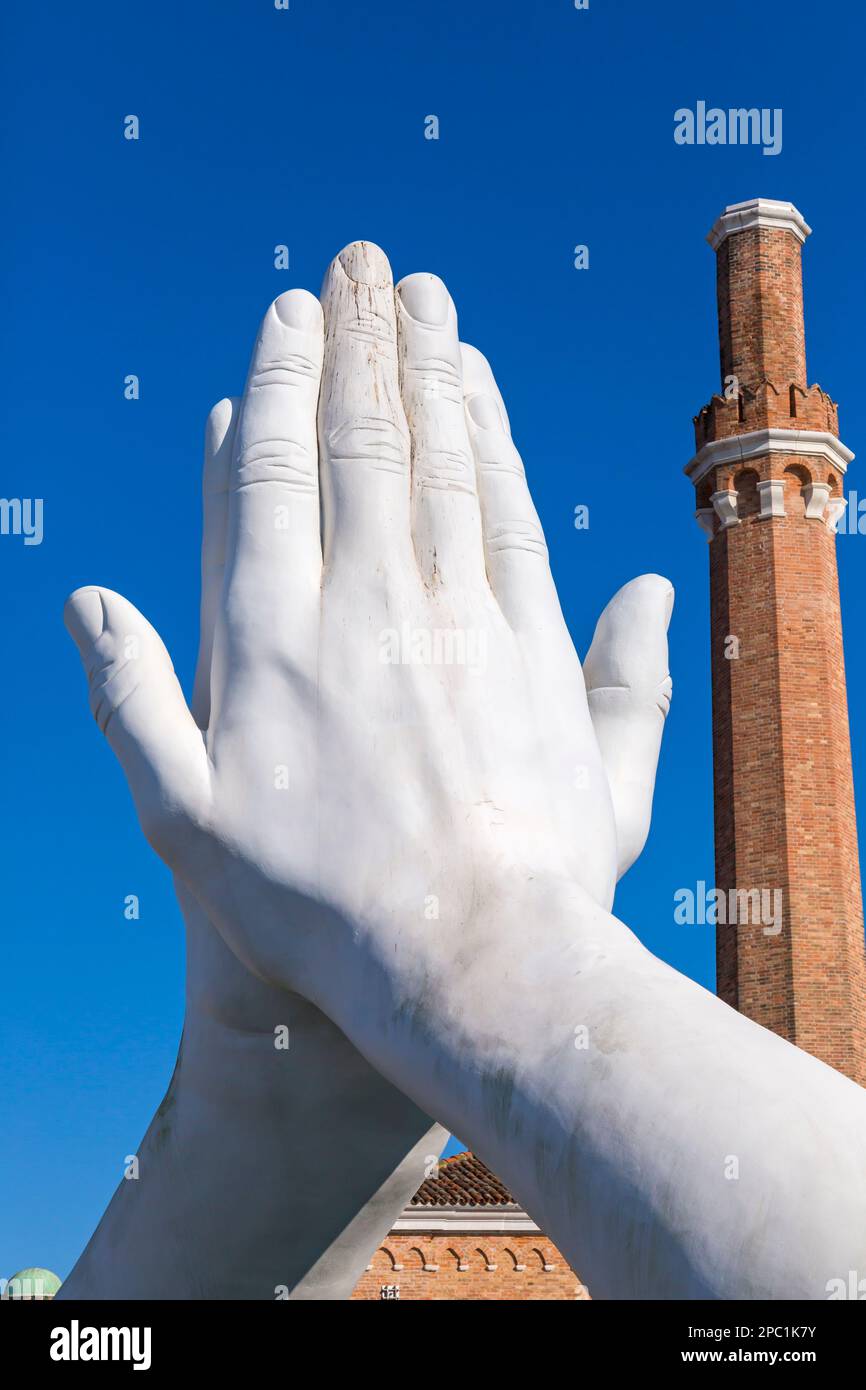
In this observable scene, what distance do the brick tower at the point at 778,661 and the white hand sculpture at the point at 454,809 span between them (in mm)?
16003

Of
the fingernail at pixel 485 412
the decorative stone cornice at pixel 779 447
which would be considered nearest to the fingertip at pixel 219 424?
the fingernail at pixel 485 412

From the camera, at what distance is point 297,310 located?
3.60 metres

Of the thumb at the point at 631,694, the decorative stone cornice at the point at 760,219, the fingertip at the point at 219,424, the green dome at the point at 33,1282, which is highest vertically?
the decorative stone cornice at the point at 760,219

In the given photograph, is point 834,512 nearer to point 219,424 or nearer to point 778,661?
point 778,661

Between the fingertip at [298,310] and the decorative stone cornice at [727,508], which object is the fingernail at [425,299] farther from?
the decorative stone cornice at [727,508]

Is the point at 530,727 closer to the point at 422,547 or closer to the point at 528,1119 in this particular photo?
the point at 422,547

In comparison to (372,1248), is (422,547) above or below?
above

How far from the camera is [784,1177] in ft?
7.36

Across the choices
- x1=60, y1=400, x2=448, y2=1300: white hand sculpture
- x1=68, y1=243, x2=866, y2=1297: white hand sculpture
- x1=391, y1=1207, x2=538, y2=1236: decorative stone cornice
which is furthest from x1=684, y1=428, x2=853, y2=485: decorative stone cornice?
x1=60, y1=400, x2=448, y2=1300: white hand sculpture

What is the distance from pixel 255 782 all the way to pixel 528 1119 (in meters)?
0.86

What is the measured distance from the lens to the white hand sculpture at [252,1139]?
3.33 metres

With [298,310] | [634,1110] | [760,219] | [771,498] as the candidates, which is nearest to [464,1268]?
[771,498]

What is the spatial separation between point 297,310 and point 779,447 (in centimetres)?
1993
